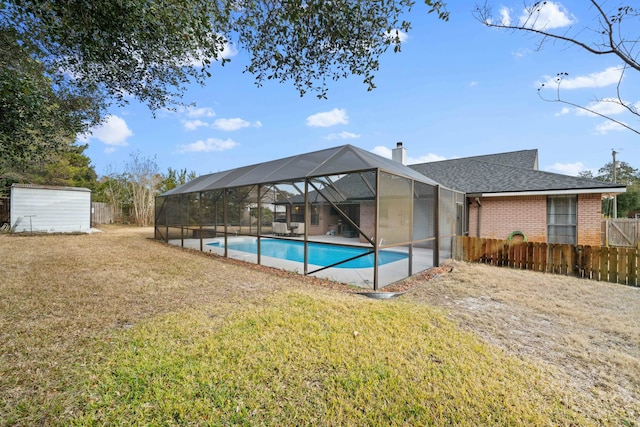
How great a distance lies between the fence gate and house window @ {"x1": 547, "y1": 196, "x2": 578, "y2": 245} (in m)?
3.36

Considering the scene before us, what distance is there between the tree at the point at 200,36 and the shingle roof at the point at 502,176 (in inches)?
354

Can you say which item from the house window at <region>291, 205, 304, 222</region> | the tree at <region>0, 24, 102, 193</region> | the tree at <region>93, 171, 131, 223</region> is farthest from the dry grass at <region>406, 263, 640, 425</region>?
the tree at <region>93, 171, 131, 223</region>

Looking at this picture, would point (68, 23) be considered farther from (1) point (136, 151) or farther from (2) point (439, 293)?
(1) point (136, 151)

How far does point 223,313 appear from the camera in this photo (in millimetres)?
3760

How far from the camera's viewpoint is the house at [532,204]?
28.9 ft

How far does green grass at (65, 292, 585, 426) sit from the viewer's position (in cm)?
189

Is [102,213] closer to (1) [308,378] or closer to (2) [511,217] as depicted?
(1) [308,378]

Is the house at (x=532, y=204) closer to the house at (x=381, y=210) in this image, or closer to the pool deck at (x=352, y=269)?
the house at (x=381, y=210)

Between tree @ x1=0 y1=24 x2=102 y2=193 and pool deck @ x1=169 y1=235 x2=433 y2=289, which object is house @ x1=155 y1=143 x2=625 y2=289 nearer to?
pool deck @ x1=169 y1=235 x2=433 y2=289

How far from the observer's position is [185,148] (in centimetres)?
2414

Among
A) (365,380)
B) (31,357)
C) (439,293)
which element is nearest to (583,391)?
(365,380)

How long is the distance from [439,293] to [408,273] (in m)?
1.55

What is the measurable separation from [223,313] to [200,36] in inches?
147

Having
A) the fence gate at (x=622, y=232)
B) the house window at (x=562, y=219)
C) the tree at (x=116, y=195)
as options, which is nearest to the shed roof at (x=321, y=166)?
the house window at (x=562, y=219)
